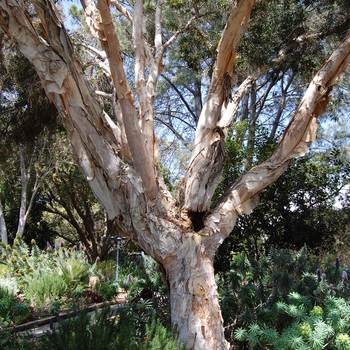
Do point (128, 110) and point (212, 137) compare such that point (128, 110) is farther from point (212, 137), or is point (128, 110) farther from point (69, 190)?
point (69, 190)

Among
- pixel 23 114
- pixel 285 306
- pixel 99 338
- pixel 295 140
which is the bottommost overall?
pixel 285 306

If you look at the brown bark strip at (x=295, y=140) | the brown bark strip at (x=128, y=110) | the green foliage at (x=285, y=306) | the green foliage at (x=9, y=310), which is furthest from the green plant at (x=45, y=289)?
the brown bark strip at (x=295, y=140)

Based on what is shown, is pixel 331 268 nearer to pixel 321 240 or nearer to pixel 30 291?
pixel 321 240

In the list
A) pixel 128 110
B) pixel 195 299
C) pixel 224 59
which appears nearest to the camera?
pixel 195 299

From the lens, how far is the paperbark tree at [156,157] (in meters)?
3.56

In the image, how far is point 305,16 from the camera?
689cm

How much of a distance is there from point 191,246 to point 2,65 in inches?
304

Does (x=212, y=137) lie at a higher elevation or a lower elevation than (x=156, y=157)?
higher

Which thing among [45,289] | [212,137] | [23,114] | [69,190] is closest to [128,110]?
[212,137]

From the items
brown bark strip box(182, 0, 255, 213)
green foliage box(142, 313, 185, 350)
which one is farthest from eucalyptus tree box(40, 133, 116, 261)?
green foliage box(142, 313, 185, 350)

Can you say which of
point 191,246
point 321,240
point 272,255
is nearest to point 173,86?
point 321,240

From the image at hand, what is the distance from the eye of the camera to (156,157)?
15.1ft

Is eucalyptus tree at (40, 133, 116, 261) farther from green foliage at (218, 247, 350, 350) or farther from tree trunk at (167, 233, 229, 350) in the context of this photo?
tree trunk at (167, 233, 229, 350)

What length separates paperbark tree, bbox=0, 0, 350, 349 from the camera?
3562 millimetres
